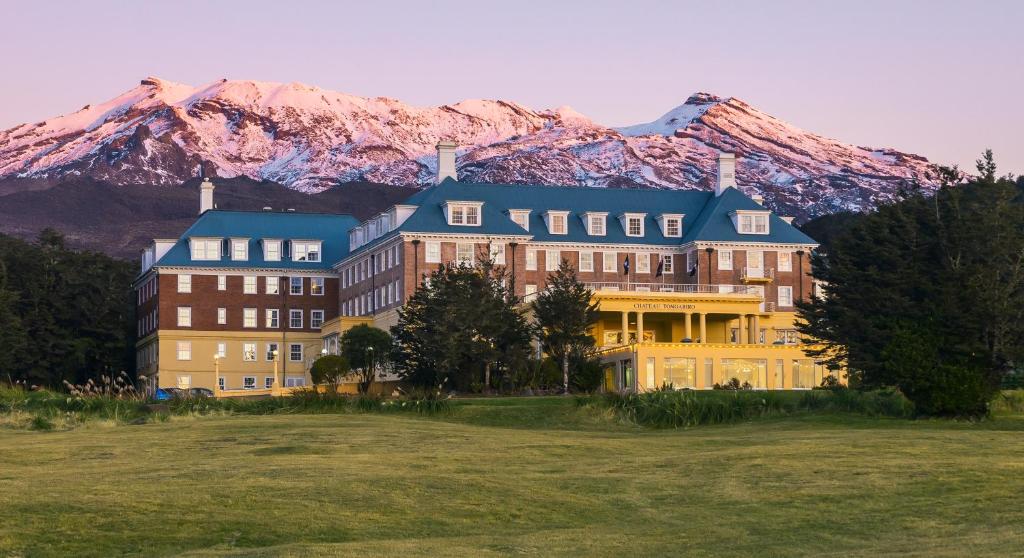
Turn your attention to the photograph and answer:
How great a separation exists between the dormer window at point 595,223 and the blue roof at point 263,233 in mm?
19998

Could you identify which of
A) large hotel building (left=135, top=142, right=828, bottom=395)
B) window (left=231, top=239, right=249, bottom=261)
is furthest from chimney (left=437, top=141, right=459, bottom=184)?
window (left=231, top=239, right=249, bottom=261)

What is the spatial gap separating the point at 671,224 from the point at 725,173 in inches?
266

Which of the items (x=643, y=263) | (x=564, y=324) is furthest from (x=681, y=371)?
(x=643, y=263)

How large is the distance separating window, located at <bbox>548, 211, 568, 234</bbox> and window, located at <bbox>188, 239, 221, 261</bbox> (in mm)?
25827

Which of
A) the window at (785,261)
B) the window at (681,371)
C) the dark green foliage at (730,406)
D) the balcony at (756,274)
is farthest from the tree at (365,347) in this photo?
the dark green foliage at (730,406)

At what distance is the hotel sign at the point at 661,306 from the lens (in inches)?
3873

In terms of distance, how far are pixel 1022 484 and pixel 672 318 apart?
71890 millimetres

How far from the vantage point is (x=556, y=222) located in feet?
379

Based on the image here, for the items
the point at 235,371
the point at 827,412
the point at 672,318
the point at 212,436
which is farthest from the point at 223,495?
the point at 235,371

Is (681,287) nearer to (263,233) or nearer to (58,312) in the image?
(263,233)

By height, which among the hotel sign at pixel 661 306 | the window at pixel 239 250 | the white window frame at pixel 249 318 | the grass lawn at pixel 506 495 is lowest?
the grass lawn at pixel 506 495

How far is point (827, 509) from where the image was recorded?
28.8 metres

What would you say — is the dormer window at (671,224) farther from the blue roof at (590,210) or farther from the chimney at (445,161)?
the chimney at (445,161)

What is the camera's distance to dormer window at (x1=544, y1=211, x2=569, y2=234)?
115125 millimetres
